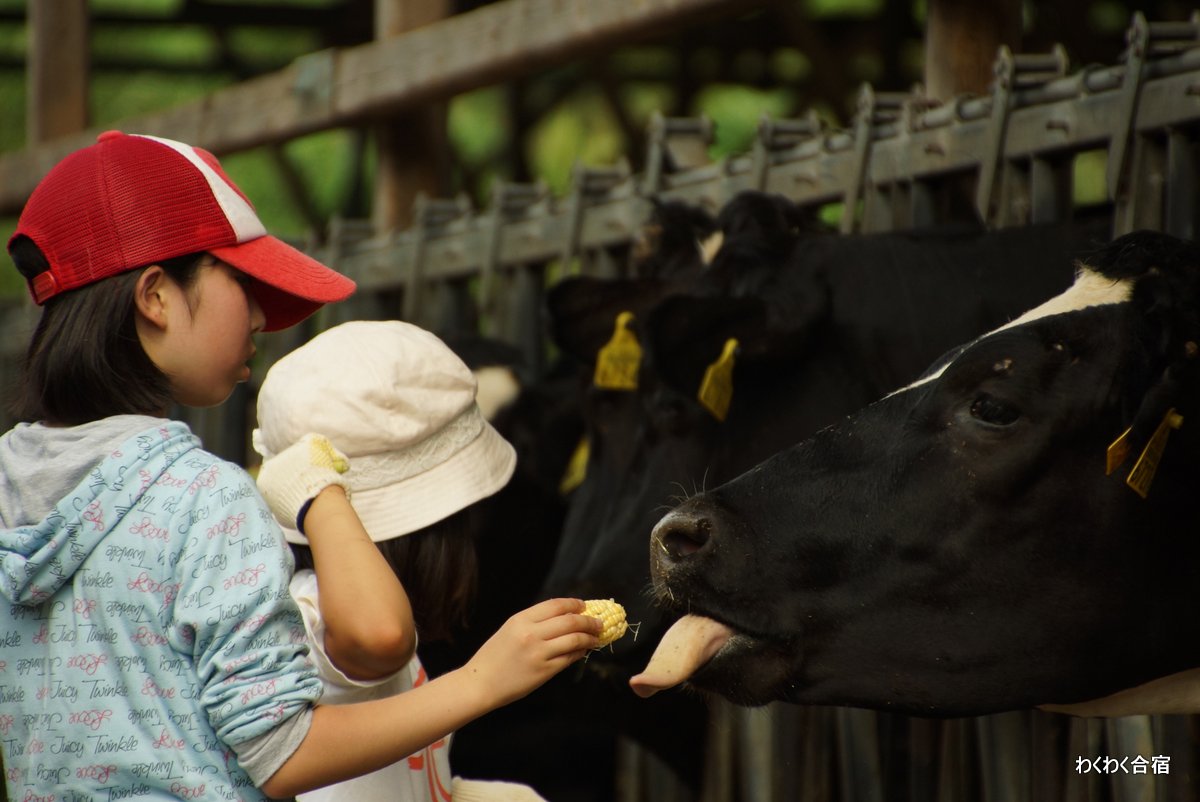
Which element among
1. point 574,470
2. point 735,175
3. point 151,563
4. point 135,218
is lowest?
point 574,470

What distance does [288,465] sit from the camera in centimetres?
201

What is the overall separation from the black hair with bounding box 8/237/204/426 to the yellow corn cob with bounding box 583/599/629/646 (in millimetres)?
565

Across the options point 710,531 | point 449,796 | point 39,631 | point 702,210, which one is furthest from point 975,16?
point 39,631

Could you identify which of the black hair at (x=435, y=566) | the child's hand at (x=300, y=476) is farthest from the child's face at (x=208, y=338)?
the black hair at (x=435, y=566)

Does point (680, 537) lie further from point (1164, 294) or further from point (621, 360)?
point (621, 360)

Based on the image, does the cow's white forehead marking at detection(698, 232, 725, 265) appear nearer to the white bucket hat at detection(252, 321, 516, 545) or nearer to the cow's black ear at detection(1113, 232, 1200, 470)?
the white bucket hat at detection(252, 321, 516, 545)

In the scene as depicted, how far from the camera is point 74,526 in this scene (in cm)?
178

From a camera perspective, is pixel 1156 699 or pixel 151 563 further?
pixel 1156 699

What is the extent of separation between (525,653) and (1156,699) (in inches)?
41.8

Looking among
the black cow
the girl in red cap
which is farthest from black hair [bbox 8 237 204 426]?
the black cow

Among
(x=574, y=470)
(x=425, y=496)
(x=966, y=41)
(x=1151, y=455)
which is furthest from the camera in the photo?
(x=574, y=470)

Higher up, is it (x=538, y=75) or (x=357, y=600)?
(x=357, y=600)

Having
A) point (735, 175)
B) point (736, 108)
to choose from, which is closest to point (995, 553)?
point (735, 175)

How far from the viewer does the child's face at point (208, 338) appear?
1915 mm
